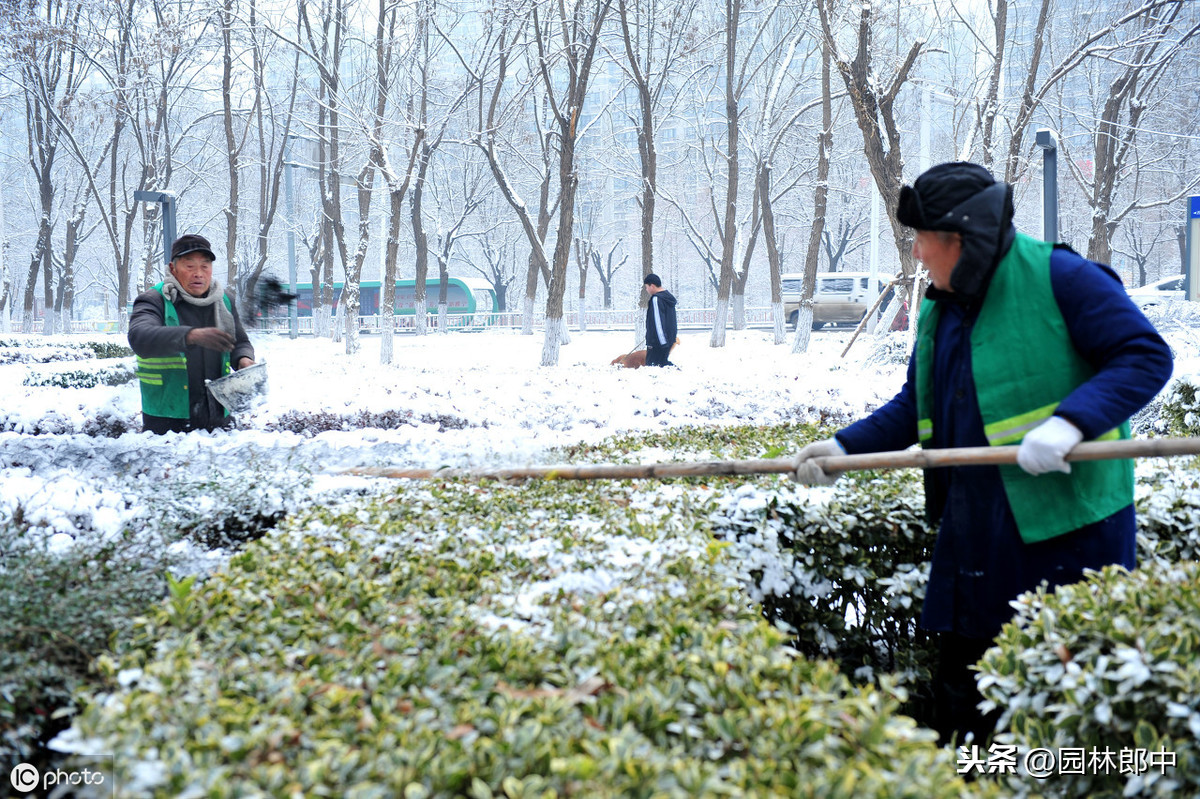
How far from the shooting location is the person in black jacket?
45.9 feet

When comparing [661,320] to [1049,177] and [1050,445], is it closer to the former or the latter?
[1049,177]

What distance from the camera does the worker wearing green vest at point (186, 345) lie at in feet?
18.1

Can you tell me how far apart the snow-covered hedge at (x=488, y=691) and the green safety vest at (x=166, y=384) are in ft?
11.8

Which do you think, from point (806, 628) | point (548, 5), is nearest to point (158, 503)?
point (806, 628)

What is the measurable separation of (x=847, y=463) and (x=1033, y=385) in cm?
59

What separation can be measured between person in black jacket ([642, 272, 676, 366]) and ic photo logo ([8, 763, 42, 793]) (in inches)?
475

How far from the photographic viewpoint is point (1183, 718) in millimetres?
1954

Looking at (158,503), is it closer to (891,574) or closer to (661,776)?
(891,574)

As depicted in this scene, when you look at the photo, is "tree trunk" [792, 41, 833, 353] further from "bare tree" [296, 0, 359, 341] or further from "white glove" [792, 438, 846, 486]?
"white glove" [792, 438, 846, 486]

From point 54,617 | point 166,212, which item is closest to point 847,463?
point 54,617

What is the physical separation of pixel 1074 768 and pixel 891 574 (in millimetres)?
1352

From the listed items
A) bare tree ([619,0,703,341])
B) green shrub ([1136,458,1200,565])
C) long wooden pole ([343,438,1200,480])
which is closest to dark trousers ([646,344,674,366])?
bare tree ([619,0,703,341])

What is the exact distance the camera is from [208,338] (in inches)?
212

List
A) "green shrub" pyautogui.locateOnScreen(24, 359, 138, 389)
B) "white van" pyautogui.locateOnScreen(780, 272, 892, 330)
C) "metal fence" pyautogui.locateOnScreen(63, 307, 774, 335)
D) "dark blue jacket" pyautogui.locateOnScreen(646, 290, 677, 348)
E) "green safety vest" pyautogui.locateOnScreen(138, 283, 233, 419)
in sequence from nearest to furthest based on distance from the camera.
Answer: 1. "green safety vest" pyautogui.locateOnScreen(138, 283, 233, 419)
2. "green shrub" pyautogui.locateOnScreen(24, 359, 138, 389)
3. "dark blue jacket" pyautogui.locateOnScreen(646, 290, 677, 348)
4. "white van" pyautogui.locateOnScreen(780, 272, 892, 330)
5. "metal fence" pyautogui.locateOnScreen(63, 307, 774, 335)
